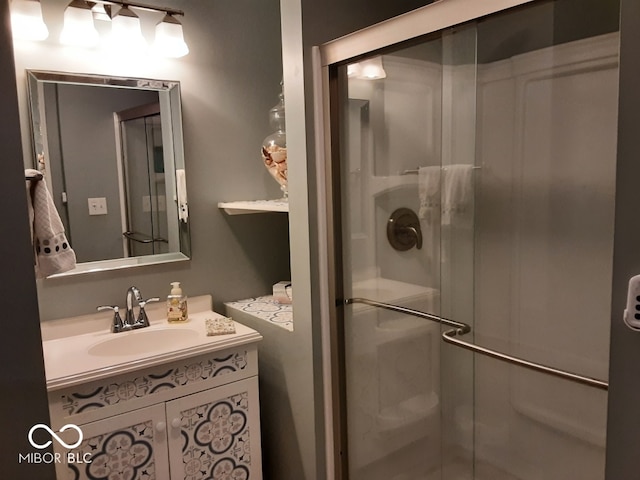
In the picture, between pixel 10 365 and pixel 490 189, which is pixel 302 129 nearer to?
pixel 490 189

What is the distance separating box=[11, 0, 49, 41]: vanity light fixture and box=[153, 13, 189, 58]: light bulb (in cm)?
39

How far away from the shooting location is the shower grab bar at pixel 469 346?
1396 mm

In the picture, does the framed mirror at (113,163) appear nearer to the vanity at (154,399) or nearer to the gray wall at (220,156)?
the gray wall at (220,156)

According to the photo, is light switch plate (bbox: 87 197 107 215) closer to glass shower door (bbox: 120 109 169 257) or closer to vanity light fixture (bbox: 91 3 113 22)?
glass shower door (bbox: 120 109 169 257)

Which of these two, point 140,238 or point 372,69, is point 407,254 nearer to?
point 372,69

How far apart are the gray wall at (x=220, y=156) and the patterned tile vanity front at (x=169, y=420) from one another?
446 mm

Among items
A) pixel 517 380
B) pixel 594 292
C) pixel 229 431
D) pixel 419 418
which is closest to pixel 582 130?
pixel 594 292

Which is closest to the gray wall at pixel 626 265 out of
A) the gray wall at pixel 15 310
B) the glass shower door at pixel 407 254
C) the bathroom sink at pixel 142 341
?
the glass shower door at pixel 407 254

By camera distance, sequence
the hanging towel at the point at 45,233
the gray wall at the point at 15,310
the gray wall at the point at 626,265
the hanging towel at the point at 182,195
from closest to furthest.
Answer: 1. the gray wall at the point at 15,310
2. the gray wall at the point at 626,265
3. the hanging towel at the point at 45,233
4. the hanging towel at the point at 182,195

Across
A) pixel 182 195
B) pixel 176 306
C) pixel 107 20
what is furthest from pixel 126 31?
Answer: pixel 176 306

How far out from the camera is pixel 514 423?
164 cm

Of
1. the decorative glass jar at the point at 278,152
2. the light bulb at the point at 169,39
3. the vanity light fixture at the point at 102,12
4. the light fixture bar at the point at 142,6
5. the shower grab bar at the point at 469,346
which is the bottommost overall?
the shower grab bar at the point at 469,346

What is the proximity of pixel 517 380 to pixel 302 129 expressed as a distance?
107cm

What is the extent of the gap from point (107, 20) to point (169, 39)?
0.74ft
